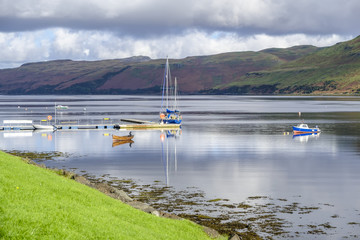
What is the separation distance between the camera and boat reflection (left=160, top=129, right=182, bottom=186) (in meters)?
52.6

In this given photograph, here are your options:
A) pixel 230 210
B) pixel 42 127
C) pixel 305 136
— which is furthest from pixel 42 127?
pixel 230 210

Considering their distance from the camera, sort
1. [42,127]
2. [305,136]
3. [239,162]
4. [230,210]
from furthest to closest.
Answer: [42,127], [305,136], [239,162], [230,210]

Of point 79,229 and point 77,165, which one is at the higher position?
point 79,229

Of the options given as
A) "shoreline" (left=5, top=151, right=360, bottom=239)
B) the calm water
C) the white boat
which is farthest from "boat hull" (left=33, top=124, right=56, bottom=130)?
"shoreline" (left=5, top=151, right=360, bottom=239)

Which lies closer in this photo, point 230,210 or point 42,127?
point 230,210

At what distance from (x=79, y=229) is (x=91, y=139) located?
72.1 meters

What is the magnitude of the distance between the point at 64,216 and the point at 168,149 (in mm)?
54122

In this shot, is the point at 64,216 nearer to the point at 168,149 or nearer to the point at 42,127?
the point at 168,149

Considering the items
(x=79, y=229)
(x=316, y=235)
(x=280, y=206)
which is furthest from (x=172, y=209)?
(x=79, y=229)

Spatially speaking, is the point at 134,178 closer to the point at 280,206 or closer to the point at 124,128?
the point at 280,206

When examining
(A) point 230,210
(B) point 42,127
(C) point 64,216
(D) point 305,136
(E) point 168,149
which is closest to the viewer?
(C) point 64,216

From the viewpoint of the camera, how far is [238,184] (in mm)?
41594

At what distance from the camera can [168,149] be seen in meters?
70.4

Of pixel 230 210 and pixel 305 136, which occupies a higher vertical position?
pixel 230 210
